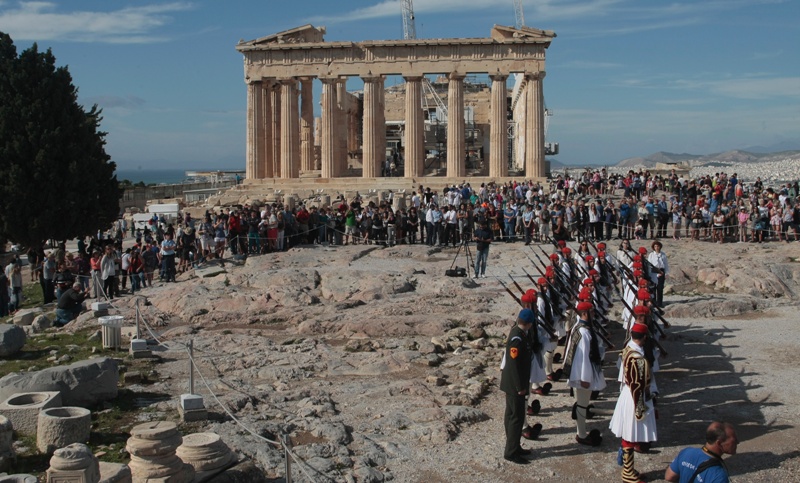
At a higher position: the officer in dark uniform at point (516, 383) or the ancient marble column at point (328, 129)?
the ancient marble column at point (328, 129)

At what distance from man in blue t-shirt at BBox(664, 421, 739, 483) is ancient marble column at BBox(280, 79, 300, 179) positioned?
4100cm

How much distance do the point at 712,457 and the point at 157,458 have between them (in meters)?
5.79

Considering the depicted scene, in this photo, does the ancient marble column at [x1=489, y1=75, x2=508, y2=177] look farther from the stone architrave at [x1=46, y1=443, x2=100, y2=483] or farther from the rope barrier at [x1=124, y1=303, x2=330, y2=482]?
the stone architrave at [x1=46, y1=443, x2=100, y2=483]

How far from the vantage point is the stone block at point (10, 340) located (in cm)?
1644

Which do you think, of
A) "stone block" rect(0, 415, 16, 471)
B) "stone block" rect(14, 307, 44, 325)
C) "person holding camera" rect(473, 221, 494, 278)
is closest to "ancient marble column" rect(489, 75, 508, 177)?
"person holding camera" rect(473, 221, 494, 278)

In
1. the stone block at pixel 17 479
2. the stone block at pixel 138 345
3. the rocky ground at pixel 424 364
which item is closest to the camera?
the stone block at pixel 17 479

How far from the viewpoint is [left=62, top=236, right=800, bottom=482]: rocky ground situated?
1054 cm

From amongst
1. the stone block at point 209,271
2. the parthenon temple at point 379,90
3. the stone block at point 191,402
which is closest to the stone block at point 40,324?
the stone block at point 209,271

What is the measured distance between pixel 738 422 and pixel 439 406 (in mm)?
4214

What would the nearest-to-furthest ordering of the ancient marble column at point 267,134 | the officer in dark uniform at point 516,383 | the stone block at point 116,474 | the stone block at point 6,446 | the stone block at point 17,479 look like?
the stone block at point 17,479 → the stone block at point 116,474 → the stone block at point 6,446 → the officer in dark uniform at point 516,383 → the ancient marble column at point 267,134

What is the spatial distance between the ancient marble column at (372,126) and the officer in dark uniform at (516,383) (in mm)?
35598

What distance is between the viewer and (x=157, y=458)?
363 inches

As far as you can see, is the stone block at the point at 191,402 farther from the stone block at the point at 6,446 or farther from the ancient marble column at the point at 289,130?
the ancient marble column at the point at 289,130

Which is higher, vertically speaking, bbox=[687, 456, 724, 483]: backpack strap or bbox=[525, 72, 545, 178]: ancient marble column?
bbox=[525, 72, 545, 178]: ancient marble column
